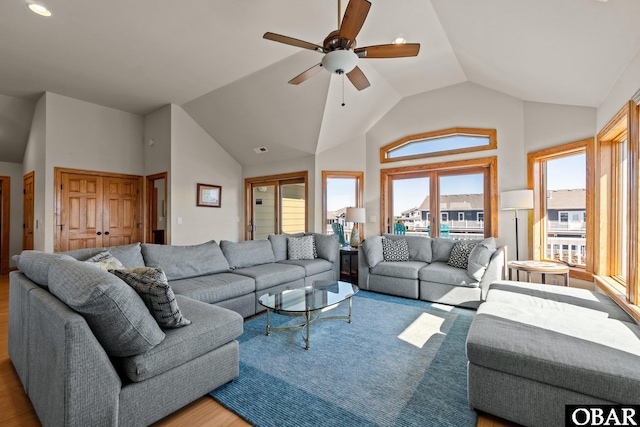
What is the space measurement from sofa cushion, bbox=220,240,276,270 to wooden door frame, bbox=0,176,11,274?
539cm

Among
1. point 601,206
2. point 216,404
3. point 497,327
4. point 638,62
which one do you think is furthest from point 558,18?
point 216,404

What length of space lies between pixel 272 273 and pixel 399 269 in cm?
175

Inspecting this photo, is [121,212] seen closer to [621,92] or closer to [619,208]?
[621,92]

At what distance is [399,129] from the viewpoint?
Answer: 5398mm

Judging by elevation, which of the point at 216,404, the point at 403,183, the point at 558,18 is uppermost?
the point at 558,18

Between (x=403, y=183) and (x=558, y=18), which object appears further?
(x=403, y=183)

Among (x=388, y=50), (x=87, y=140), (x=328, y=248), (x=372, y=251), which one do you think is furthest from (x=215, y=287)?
(x=87, y=140)

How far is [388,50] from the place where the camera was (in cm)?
263

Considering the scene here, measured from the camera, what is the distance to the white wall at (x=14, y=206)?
5.98m

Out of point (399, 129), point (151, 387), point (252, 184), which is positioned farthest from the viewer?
point (252, 184)

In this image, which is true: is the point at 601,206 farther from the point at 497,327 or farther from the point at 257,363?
the point at 257,363

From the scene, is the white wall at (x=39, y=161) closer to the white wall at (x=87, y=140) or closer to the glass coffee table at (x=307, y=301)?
the white wall at (x=87, y=140)

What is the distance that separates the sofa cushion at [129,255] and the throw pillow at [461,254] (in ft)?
12.5

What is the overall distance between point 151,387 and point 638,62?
3917mm
